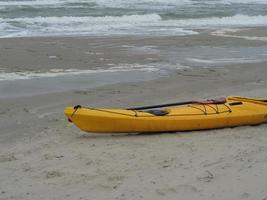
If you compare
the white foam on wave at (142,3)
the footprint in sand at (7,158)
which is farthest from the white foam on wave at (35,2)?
the footprint in sand at (7,158)

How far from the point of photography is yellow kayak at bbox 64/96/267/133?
5363 millimetres

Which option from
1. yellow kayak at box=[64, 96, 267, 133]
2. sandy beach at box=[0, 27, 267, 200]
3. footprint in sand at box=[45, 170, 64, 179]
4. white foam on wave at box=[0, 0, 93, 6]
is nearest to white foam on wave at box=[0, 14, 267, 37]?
white foam on wave at box=[0, 0, 93, 6]

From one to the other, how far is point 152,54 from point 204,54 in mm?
1208

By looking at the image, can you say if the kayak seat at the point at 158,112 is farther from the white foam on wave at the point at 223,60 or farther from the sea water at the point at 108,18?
the sea water at the point at 108,18

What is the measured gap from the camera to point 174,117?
5570 mm

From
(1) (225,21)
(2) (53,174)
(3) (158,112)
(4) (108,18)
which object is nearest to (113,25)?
(4) (108,18)

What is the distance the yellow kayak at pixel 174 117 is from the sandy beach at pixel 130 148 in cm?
10

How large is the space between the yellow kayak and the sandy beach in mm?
95

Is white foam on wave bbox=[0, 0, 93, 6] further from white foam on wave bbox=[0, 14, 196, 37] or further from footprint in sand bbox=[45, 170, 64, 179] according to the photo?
footprint in sand bbox=[45, 170, 64, 179]

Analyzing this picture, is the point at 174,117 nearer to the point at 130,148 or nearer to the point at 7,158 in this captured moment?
the point at 130,148

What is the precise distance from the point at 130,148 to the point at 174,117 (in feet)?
2.44

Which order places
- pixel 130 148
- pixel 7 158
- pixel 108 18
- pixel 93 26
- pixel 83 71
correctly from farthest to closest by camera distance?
pixel 108 18
pixel 93 26
pixel 83 71
pixel 130 148
pixel 7 158

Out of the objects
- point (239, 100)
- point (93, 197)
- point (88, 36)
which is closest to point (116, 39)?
point (88, 36)

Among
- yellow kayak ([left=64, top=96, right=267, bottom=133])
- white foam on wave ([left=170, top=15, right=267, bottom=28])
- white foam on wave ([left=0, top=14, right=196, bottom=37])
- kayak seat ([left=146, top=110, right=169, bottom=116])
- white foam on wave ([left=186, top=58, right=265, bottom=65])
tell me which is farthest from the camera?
white foam on wave ([left=170, top=15, right=267, bottom=28])
